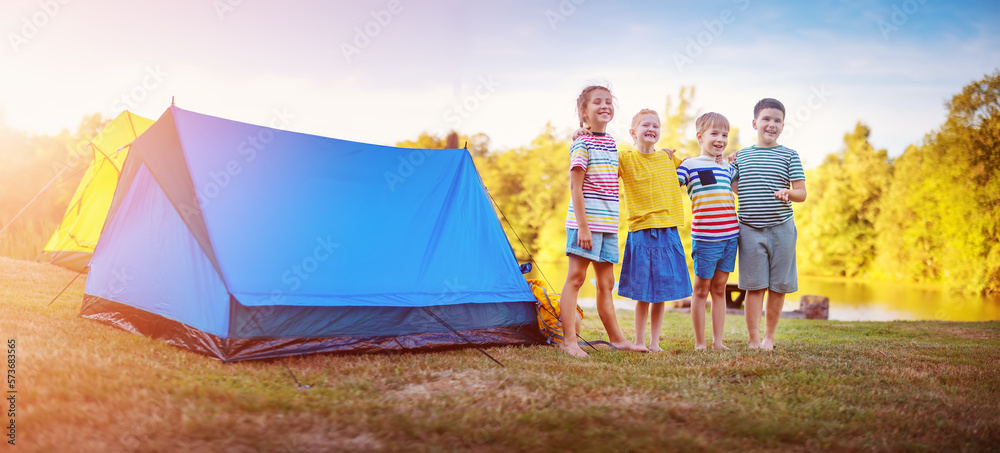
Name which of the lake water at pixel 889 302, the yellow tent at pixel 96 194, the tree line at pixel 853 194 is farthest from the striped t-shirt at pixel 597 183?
the lake water at pixel 889 302

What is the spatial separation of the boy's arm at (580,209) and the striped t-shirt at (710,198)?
29.7 inches

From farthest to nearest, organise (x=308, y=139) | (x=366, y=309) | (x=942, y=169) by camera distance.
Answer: (x=942, y=169) → (x=308, y=139) → (x=366, y=309)

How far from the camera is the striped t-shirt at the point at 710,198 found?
11.5 feet

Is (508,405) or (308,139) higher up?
(308,139)

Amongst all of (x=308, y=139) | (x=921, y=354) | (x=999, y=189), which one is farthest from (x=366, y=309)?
(x=999, y=189)

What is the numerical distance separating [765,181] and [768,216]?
227 mm

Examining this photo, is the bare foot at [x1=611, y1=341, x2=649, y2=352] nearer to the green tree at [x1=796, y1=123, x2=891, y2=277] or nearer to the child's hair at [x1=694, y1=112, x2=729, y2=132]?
the child's hair at [x1=694, y1=112, x2=729, y2=132]

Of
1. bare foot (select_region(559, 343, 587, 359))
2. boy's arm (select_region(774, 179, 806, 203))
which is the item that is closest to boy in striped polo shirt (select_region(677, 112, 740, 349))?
boy's arm (select_region(774, 179, 806, 203))

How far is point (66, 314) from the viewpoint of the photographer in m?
3.82

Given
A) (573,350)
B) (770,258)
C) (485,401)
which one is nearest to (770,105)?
(770,258)

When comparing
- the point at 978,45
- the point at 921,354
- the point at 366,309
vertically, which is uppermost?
the point at 978,45

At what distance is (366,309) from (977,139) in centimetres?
1840

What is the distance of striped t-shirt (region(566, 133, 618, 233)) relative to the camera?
3273mm

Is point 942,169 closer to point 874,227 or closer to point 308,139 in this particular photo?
point 874,227
